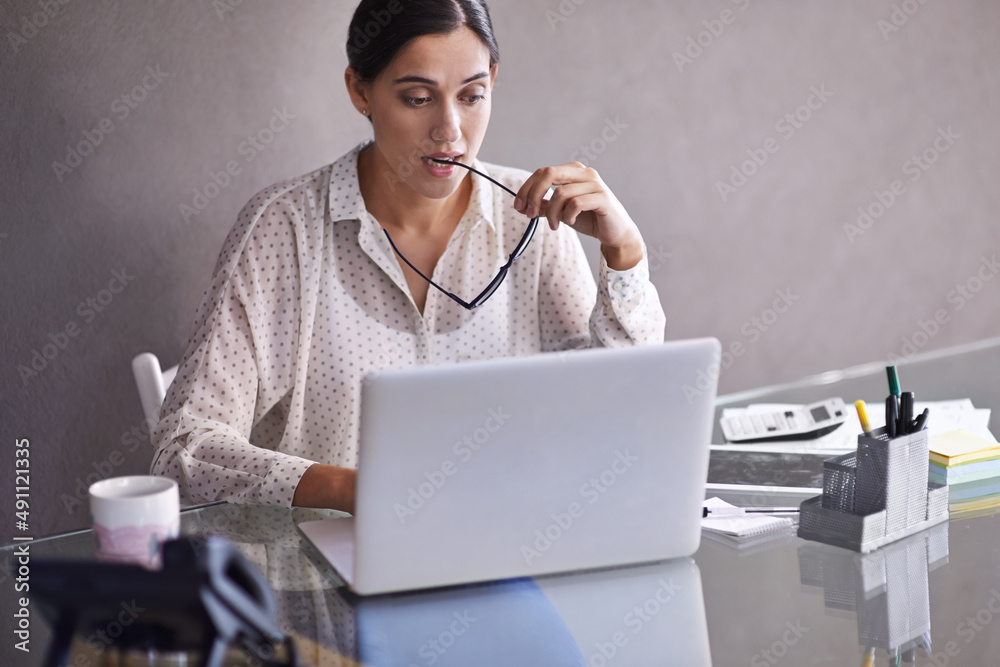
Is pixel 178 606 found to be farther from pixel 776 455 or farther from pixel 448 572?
pixel 776 455

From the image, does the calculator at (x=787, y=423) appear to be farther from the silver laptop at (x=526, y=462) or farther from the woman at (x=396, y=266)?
the silver laptop at (x=526, y=462)

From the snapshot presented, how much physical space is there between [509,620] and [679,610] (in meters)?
0.18

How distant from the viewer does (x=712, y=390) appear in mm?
947

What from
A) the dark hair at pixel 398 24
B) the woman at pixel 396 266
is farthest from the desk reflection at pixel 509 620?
the dark hair at pixel 398 24

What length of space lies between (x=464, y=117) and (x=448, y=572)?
86 cm

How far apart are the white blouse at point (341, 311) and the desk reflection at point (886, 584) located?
0.63m

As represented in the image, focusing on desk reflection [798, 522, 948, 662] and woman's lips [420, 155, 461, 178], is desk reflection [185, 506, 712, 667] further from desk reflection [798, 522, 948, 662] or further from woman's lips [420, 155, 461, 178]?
woman's lips [420, 155, 461, 178]

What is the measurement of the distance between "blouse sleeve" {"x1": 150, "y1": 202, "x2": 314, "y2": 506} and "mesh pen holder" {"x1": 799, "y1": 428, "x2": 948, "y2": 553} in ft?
2.12

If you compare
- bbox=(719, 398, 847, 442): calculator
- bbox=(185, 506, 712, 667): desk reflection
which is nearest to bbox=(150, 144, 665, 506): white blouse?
bbox=(719, 398, 847, 442): calculator

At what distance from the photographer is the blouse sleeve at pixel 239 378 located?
4.13 ft

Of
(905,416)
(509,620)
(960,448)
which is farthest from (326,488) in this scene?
(960,448)

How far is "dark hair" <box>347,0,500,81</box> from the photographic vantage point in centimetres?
152

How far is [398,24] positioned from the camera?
4.98 ft

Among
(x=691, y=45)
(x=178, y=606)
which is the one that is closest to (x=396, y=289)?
(x=178, y=606)
